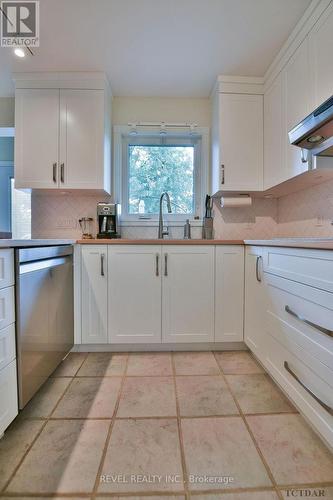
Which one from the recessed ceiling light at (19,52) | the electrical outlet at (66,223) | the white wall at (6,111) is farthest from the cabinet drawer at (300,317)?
the white wall at (6,111)

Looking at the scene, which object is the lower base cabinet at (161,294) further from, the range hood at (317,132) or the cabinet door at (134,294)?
the range hood at (317,132)

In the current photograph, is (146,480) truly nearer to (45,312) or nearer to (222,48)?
(45,312)

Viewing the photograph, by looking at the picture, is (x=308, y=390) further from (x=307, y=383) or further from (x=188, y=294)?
(x=188, y=294)

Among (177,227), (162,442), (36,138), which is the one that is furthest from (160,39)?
(162,442)

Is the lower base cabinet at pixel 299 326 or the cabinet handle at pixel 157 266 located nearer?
the lower base cabinet at pixel 299 326

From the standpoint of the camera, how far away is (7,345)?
3.57 ft

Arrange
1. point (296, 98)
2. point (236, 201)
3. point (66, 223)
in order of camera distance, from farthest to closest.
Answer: point (66, 223) < point (236, 201) < point (296, 98)

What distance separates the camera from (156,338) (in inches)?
77.4

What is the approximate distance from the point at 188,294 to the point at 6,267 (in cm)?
128

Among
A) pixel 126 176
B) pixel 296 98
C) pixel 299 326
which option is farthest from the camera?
pixel 126 176

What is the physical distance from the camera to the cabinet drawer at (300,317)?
0.99 m

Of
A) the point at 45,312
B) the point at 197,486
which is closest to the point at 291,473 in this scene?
the point at 197,486

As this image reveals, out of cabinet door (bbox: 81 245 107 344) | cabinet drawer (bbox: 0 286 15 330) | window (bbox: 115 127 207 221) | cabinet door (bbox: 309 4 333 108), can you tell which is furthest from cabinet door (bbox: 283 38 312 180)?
cabinet drawer (bbox: 0 286 15 330)

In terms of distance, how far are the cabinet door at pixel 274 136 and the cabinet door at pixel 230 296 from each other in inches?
26.5
